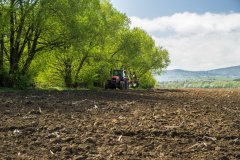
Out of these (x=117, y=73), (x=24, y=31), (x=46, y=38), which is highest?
(x=24, y=31)

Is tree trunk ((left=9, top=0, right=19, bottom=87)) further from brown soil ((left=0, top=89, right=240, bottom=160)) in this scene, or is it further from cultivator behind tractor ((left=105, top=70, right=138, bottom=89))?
brown soil ((left=0, top=89, right=240, bottom=160))

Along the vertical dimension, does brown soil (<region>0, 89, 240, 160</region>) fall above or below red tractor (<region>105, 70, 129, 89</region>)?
below

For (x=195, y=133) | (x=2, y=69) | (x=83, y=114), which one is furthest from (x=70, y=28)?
(x=195, y=133)

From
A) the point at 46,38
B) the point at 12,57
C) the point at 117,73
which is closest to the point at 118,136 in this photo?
the point at 12,57

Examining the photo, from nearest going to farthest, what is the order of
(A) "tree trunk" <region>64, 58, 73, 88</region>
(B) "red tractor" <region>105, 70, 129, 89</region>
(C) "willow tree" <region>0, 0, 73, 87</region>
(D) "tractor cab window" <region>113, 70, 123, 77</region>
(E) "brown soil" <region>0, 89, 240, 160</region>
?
(E) "brown soil" <region>0, 89, 240, 160</region> < (C) "willow tree" <region>0, 0, 73, 87</region> < (A) "tree trunk" <region>64, 58, 73, 88</region> < (B) "red tractor" <region>105, 70, 129, 89</region> < (D) "tractor cab window" <region>113, 70, 123, 77</region>

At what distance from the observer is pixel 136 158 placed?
726cm

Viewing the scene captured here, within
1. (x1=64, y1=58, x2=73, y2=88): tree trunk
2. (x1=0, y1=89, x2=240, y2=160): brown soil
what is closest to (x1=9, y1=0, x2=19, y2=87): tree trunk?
(x1=64, y1=58, x2=73, y2=88): tree trunk

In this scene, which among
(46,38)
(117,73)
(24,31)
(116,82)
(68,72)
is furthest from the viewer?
(117,73)

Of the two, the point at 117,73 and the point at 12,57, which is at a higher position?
the point at 12,57

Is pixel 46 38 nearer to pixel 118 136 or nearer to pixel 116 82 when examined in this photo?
pixel 116 82

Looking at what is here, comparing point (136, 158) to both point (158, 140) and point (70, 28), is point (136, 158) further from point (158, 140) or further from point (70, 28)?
point (70, 28)

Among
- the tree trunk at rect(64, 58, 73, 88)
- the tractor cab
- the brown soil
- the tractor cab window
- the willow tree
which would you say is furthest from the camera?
the tractor cab window

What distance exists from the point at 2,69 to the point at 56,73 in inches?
626

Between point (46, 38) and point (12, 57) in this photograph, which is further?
point (46, 38)
